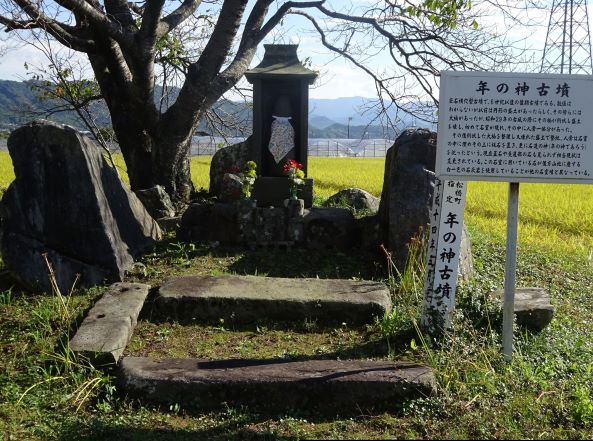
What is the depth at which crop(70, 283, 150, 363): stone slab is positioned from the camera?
440 centimetres

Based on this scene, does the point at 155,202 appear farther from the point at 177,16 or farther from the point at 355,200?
the point at 355,200

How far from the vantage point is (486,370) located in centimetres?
412

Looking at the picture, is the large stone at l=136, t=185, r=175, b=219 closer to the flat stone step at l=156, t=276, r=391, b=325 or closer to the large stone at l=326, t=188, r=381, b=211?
the large stone at l=326, t=188, r=381, b=211

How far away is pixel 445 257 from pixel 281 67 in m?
5.38

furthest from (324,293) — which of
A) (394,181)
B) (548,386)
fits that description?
(548,386)

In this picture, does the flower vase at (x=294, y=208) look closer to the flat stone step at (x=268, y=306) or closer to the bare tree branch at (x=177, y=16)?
the flat stone step at (x=268, y=306)

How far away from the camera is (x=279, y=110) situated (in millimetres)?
9469

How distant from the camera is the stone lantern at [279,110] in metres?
9.26

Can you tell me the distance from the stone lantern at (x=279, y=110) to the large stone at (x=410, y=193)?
9.05ft

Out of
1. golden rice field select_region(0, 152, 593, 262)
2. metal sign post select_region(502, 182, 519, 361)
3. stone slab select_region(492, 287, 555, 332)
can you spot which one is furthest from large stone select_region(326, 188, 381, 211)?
metal sign post select_region(502, 182, 519, 361)

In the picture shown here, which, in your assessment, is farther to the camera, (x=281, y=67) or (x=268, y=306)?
(x=281, y=67)

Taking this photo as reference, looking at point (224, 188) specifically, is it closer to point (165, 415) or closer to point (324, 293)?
point (324, 293)

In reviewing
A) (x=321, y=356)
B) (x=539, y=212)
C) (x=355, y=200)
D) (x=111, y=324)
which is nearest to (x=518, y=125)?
(x=321, y=356)

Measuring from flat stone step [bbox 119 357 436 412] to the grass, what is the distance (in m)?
0.08
